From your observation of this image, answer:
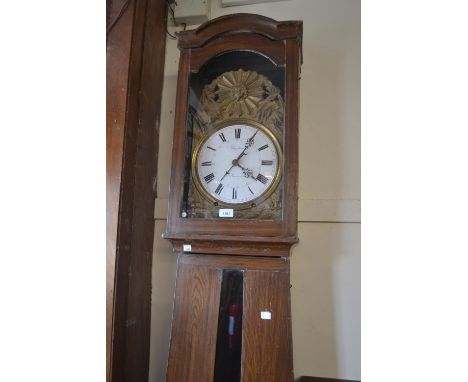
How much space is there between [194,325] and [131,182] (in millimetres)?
507

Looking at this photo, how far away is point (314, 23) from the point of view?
1200 mm

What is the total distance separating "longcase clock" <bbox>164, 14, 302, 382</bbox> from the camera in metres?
0.88

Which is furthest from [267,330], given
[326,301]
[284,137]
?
[284,137]

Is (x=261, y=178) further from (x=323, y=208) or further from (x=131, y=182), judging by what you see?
(x=131, y=182)

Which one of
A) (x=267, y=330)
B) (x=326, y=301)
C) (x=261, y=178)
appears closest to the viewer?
(x=267, y=330)

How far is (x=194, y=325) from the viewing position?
3.02 feet

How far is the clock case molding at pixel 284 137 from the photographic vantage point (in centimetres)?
89

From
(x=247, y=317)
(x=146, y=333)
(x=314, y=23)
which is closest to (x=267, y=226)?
(x=247, y=317)

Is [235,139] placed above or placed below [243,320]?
above

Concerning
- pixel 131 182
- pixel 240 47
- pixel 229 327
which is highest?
pixel 240 47

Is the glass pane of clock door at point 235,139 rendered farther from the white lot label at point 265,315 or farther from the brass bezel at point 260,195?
the white lot label at point 265,315

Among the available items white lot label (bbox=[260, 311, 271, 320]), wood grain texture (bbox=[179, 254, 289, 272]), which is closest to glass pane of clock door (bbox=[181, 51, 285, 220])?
wood grain texture (bbox=[179, 254, 289, 272])

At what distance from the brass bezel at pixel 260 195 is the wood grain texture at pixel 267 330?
0.21 m
